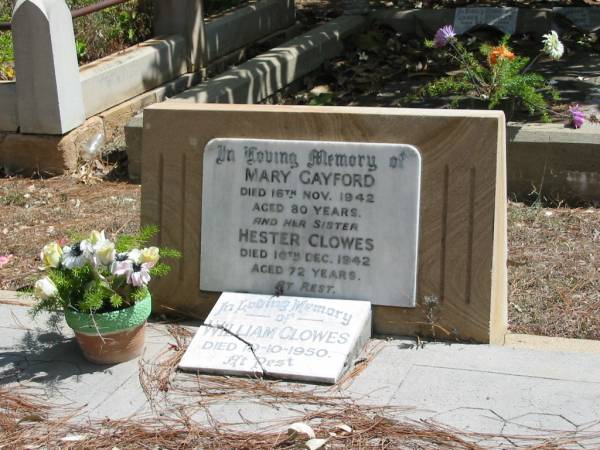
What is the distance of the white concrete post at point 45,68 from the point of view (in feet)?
24.2

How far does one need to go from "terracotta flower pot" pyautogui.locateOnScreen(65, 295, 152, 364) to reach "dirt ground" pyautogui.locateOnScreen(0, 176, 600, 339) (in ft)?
2.10

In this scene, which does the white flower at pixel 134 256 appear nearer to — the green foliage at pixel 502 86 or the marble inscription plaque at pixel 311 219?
the marble inscription plaque at pixel 311 219

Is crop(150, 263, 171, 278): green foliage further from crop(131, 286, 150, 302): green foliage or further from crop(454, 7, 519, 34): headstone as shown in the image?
crop(454, 7, 519, 34): headstone

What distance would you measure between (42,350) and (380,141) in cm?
186

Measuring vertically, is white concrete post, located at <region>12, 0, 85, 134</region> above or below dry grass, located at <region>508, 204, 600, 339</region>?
above

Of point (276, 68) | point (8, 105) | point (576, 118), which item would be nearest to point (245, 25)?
point (276, 68)

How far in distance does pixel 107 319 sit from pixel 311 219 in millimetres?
1058

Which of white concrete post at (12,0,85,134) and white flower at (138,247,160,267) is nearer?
white flower at (138,247,160,267)

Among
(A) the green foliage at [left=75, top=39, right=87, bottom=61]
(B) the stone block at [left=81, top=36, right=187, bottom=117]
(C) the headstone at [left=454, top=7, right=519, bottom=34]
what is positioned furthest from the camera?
(C) the headstone at [left=454, top=7, right=519, bottom=34]

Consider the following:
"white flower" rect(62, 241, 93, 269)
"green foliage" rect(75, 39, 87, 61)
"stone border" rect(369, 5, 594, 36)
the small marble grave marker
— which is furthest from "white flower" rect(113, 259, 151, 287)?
"stone border" rect(369, 5, 594, 36)

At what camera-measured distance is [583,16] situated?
10484 millimetres

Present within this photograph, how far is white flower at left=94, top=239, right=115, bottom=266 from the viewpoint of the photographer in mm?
4172

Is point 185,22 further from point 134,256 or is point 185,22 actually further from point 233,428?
point 233,428

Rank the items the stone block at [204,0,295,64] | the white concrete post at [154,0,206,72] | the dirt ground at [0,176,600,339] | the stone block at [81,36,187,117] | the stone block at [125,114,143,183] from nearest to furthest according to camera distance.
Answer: the dirt ground at [0,176,600,339] → the stone block at [125,114,143,183] → the stone block at [81,36,187,117] → the white concrete post at [154,0,206,72] → the stone block at [204,0,295,64]
